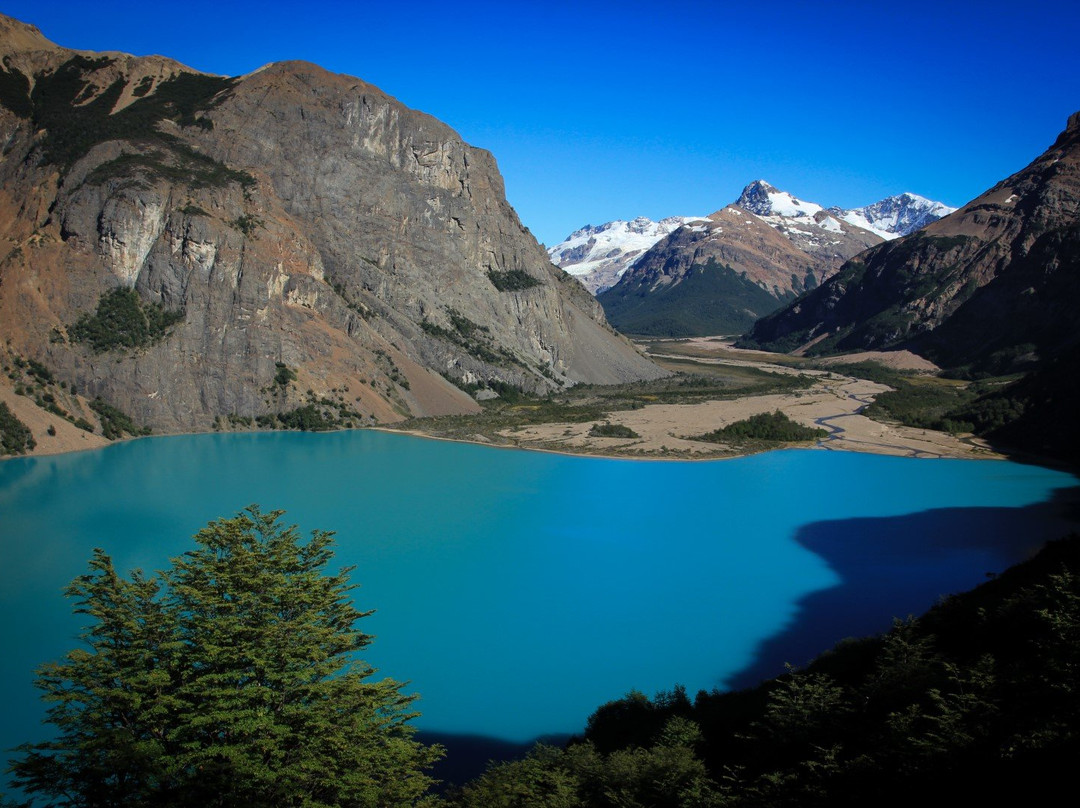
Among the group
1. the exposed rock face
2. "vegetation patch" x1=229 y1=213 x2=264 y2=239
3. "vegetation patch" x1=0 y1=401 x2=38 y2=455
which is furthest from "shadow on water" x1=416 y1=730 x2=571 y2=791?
the exposed rock face

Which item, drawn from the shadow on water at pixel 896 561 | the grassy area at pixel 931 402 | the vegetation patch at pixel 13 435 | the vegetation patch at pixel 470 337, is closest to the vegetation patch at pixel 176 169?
the vegetation patch at pixel 470 337

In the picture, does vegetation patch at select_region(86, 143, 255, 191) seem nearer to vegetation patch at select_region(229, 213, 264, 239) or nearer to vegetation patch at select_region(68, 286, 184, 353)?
vegetation patch at select_region(229, 213, 264, 239)

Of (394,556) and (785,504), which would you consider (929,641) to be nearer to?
(394,556)

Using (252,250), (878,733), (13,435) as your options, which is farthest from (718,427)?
(878,733)

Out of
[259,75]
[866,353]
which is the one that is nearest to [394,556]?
[259,75]

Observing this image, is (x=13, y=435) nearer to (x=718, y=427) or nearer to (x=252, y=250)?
(x=252, y=250)

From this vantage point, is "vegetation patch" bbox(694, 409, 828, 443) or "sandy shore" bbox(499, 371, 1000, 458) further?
"vegetation patch" bbox(694, 409, 828, 443)

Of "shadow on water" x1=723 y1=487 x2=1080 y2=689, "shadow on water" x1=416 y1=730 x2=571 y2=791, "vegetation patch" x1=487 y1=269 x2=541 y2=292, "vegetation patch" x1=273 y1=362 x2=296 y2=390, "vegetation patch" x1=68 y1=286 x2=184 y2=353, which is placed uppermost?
"vegetation patch" x1=487 y1=269 x2=541 y2=292
